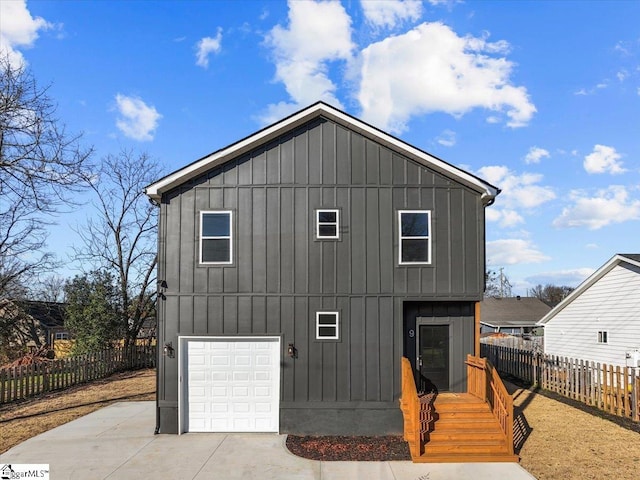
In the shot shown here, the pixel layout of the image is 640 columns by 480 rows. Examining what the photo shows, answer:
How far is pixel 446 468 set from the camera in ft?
25.9

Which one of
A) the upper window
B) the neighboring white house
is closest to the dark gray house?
the upper window

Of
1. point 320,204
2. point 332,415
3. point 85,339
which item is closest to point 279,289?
point 320,204

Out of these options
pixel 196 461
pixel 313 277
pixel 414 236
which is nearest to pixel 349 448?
pixel 196 461

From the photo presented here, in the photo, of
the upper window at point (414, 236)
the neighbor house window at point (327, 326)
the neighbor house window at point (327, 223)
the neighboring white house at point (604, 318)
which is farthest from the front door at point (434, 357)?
the neighboring white house at point (604, 318)

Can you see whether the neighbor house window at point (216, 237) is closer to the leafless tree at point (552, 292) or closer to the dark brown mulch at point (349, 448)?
the dark brown mulch at point (349, 448)

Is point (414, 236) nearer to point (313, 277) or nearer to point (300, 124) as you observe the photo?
point (313, 277)

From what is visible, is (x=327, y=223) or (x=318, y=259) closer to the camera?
(x=318, y=259)

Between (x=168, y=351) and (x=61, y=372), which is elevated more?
(x=168, y=351)

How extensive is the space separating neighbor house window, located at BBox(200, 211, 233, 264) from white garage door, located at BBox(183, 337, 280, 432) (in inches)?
72.3

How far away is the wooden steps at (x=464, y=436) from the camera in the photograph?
27.0 ft

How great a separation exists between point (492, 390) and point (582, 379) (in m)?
5.44

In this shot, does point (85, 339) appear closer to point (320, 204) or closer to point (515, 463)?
point (320, 204)

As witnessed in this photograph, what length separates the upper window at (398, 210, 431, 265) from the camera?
10.2m

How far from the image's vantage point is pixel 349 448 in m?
8.84
